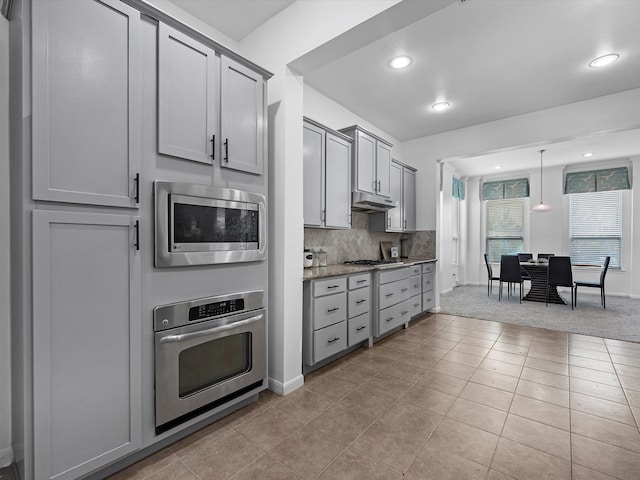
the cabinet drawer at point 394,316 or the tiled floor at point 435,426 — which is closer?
the tiled floor at point 435,426

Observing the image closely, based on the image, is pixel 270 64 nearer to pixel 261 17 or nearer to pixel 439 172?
pixel 261 17

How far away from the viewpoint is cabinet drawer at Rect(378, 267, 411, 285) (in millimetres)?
3598

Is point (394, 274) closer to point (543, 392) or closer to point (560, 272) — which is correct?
point (543, 392)

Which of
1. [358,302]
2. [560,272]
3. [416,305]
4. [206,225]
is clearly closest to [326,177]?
[358,302]

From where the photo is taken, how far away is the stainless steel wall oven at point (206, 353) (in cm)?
167

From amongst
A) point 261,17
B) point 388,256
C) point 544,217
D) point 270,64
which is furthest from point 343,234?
point 544,217

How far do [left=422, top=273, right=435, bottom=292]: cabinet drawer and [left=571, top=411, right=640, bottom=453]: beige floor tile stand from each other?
2589 millimetres

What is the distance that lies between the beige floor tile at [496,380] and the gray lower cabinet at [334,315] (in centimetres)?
110

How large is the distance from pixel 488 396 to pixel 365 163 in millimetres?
2659

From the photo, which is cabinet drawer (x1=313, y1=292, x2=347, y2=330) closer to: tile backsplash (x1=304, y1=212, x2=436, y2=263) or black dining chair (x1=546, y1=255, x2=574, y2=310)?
tile backsplash (x1=304, y1=212, x2=436, y2=263)

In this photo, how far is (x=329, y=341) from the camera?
9.39 ft

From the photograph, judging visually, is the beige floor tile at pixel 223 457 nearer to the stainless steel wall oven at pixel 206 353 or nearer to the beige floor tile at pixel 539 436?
the stainless steel wall oven at pixel 206 353

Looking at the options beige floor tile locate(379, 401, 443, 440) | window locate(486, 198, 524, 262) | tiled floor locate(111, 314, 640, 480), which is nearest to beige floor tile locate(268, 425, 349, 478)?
tiled floor locate(111, 314, 640, 480)

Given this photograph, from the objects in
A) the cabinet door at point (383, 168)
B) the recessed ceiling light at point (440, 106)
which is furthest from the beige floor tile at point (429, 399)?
the recessed ceiling light at point (440, 106)
